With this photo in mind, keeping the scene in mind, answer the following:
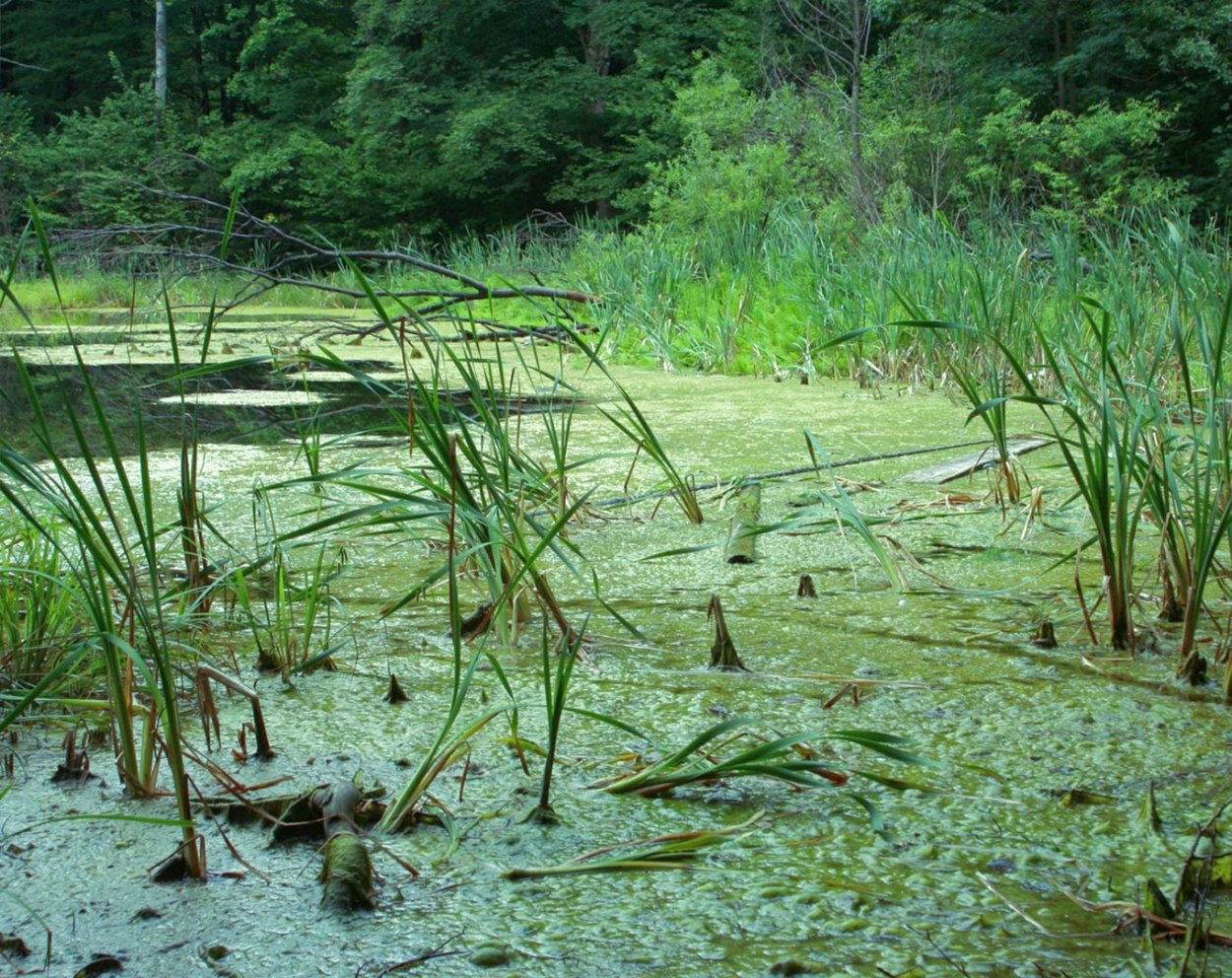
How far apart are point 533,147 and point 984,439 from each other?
43.2 feet

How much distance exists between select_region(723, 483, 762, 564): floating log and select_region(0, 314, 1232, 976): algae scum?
2 cm

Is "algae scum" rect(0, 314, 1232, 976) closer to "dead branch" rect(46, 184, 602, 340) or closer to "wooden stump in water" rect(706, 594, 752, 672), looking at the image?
"wooden stump in water" rect(706, 594, 752, 672)

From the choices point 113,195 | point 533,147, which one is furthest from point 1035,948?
point 113,195

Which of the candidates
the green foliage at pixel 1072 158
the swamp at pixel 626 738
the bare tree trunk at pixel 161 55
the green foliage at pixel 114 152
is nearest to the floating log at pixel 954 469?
the swamp at pixel 626 738

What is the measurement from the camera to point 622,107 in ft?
50.5

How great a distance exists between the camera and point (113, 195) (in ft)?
53.0

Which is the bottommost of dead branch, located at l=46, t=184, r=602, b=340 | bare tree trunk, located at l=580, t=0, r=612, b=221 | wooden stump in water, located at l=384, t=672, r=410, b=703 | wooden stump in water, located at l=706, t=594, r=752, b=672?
wooden stump in water, located at l=384, t=672, r=410, b=703

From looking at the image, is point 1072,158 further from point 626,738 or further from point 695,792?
point 695,792

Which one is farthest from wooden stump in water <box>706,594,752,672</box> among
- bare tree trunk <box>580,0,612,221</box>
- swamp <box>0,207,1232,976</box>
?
bare tree trunk <box>580,0,612,221</box>

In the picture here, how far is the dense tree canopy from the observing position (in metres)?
10.6

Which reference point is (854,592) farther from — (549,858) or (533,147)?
(533,147)

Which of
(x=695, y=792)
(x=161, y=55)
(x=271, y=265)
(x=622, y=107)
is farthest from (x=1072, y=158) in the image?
(x=161, y=55)

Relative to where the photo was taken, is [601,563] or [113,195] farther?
[113,195]

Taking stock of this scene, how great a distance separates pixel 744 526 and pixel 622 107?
1425 cm
